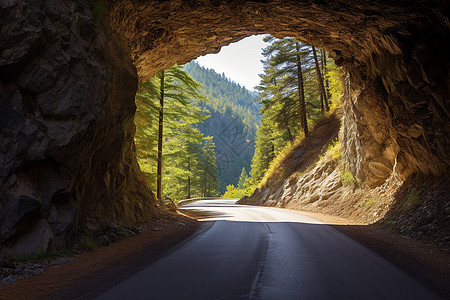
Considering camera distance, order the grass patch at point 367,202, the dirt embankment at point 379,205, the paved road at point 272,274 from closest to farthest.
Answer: the paved road at point 272,274 → the dirt embankment at point 379,205 → the grass patch at point 367,202

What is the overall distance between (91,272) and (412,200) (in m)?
11.6

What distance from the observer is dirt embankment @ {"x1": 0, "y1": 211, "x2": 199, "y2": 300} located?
484cm

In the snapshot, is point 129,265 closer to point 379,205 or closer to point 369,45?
point 379,205

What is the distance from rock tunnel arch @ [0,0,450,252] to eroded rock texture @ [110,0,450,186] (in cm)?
5

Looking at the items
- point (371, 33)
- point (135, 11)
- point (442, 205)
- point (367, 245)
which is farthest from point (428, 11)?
point (135, 11)

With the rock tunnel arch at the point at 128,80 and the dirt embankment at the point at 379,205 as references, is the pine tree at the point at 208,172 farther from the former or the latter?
the rock tunnel arch at the point at 128,80

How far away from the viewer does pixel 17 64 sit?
6.57 meters

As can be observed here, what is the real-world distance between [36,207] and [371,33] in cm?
1261

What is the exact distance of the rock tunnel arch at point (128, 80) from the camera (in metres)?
6.66

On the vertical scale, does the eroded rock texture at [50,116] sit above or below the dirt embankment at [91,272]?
above

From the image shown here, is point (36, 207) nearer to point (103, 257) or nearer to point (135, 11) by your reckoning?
point (103, 257)

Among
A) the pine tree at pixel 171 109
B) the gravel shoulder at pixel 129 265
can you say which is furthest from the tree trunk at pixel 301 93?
the gravel shoulder at pixel 129 265

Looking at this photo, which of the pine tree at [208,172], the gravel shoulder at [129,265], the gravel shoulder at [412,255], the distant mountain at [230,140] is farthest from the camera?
the distant mountain at [230,140]

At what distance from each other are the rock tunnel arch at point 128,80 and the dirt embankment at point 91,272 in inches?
42.7
